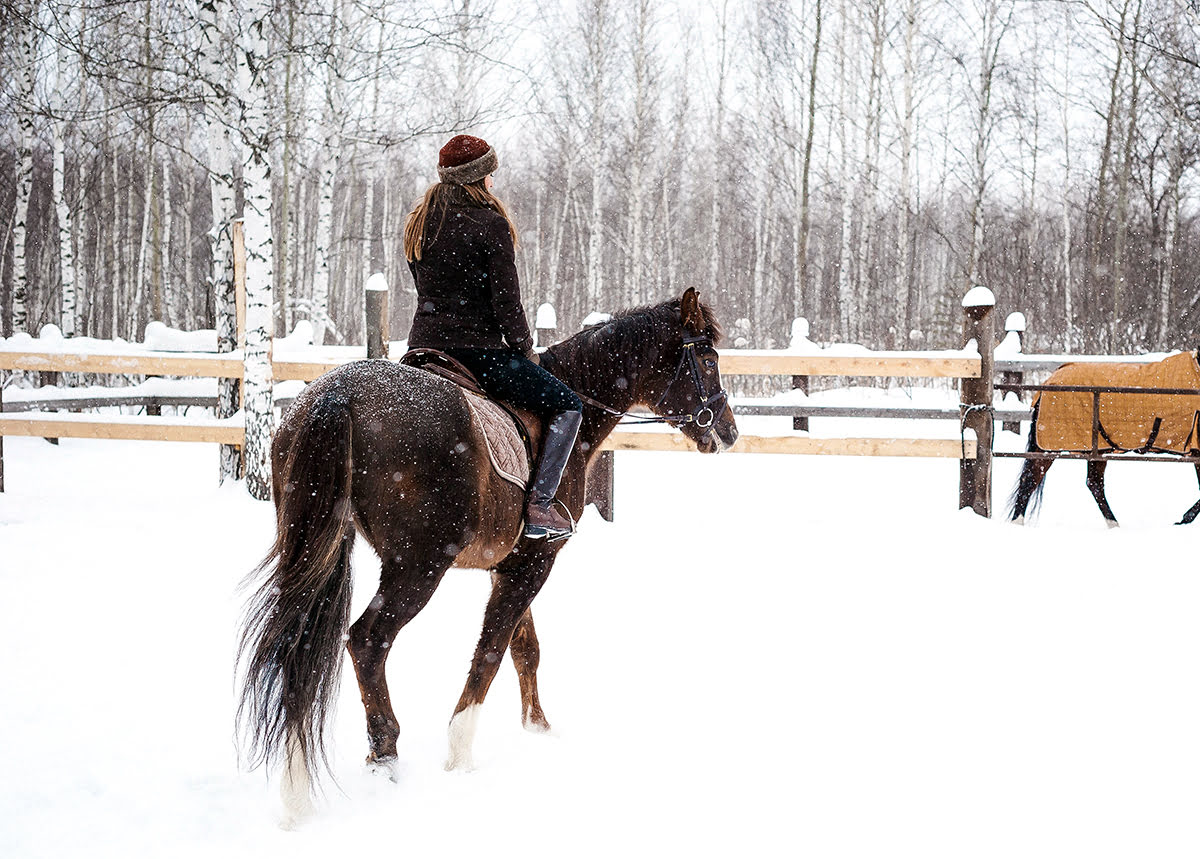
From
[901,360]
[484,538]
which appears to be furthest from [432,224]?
[901,360]

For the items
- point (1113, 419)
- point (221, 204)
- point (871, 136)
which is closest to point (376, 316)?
point (221, 204)

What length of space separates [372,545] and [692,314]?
5.35 feet

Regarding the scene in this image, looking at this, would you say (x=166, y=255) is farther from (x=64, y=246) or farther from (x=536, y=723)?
(x=536, y=723)

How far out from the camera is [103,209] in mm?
27859

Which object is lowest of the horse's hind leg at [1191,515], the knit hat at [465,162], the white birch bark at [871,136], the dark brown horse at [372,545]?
the horse's hind leg at [1191,515]

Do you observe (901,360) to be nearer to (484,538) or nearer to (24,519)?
Result: (484,538)

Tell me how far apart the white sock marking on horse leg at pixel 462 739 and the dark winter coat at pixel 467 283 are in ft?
4.22

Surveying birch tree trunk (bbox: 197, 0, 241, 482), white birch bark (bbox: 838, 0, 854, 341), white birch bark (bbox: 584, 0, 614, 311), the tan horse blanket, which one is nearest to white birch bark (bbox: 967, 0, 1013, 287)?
white birch bark (bbox: 838, 0, 854, 341)

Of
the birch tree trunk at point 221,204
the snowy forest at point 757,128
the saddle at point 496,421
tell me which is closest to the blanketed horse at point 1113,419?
the saddle at point 496,421

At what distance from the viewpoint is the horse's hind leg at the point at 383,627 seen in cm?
271

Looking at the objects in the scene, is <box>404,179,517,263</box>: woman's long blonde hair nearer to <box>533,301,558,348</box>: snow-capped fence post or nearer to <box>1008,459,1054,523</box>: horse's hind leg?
<box>533,301,558,348</box>: snow-capped fence post

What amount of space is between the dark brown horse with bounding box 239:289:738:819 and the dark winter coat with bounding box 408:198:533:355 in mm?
323

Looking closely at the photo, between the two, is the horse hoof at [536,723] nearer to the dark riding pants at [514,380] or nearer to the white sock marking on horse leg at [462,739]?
the white sock marking on horse leg at [462,739]

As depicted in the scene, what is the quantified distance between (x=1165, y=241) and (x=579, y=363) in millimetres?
21599
